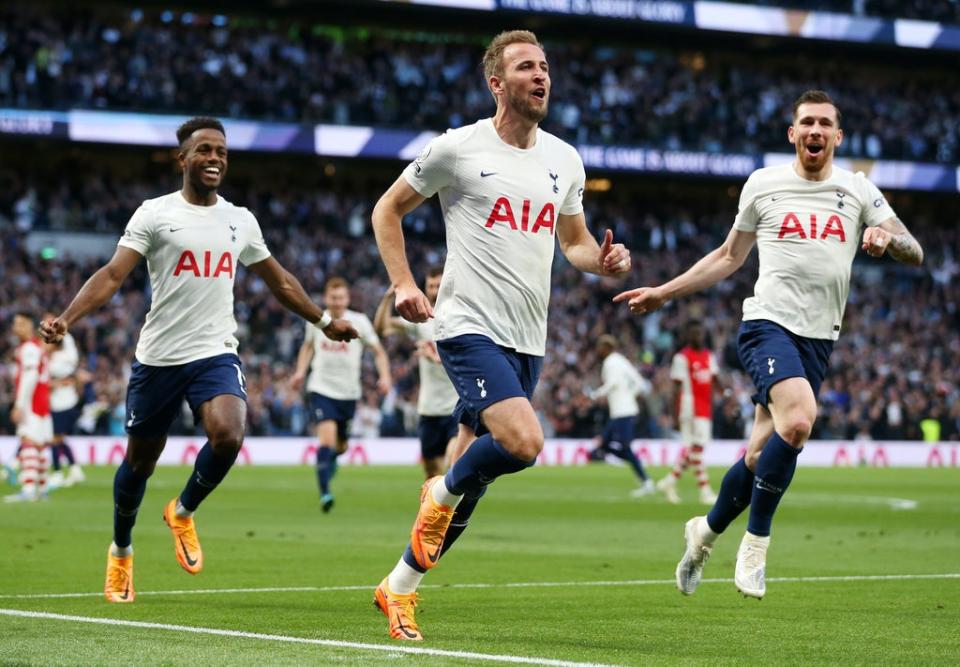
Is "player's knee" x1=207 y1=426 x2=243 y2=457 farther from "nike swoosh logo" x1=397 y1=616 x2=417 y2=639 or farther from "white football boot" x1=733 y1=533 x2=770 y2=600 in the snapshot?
"white football boot" x1=733 y1=533 x2=770 y2=600

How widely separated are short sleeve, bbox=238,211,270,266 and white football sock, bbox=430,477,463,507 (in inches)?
110

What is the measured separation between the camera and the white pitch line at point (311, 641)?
684 centimetres

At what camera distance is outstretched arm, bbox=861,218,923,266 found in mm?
8469

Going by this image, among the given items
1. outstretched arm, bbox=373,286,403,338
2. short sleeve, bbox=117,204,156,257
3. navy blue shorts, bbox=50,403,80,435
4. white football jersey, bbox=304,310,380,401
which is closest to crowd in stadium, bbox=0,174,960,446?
navy blue shorts, bbox=50,403,80,435

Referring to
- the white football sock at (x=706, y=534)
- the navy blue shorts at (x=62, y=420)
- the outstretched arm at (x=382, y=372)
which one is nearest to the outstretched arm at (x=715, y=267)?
the white football sock at (x=706, y=534)

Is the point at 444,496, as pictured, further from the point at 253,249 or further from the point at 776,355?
the point at 253,249

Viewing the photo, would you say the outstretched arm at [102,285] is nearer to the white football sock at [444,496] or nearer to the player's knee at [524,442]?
the white football sock at [444,496]

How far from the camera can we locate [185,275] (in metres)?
9.80

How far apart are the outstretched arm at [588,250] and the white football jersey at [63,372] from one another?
1577 centimetres

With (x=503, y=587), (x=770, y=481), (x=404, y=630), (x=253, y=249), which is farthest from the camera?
(x=503, y=587)

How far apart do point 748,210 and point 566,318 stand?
33.5 m

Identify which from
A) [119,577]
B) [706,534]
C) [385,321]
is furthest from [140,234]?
[385,321]

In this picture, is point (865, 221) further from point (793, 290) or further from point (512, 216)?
point (512, 216)

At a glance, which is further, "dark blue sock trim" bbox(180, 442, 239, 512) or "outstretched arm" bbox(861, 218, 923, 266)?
"dark blue sock trim" bbox(180, 442, 239, 512)
